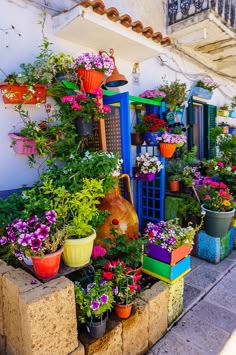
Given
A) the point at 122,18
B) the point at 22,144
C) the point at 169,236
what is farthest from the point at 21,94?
the point at 169,236

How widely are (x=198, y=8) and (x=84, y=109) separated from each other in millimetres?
2985

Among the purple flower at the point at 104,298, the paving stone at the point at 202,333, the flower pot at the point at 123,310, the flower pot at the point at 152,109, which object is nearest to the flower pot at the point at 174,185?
the flower pot at the point at 152,109

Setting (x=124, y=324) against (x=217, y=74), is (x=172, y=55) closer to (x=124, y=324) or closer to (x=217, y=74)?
(x=217, y=74)

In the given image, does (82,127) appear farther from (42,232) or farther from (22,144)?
(42,232)

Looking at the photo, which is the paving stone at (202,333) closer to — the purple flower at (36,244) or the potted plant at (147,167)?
the purple flower at (36,244)

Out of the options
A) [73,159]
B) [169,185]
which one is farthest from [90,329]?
[169,185]

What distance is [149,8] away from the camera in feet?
13.3

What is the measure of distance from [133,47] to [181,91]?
3.93ft

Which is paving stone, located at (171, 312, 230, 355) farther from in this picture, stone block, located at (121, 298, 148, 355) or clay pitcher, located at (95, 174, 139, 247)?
clay pitcher, located at (95, 174, 139, 247)

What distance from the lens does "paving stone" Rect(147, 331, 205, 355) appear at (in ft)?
6.71

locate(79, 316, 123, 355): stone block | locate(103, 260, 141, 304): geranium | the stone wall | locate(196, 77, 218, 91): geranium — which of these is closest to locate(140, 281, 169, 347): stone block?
the stone wall

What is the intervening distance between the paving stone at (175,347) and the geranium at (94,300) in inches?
29.8

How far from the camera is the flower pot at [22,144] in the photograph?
247 centimetres

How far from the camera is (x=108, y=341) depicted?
1.77 meters
